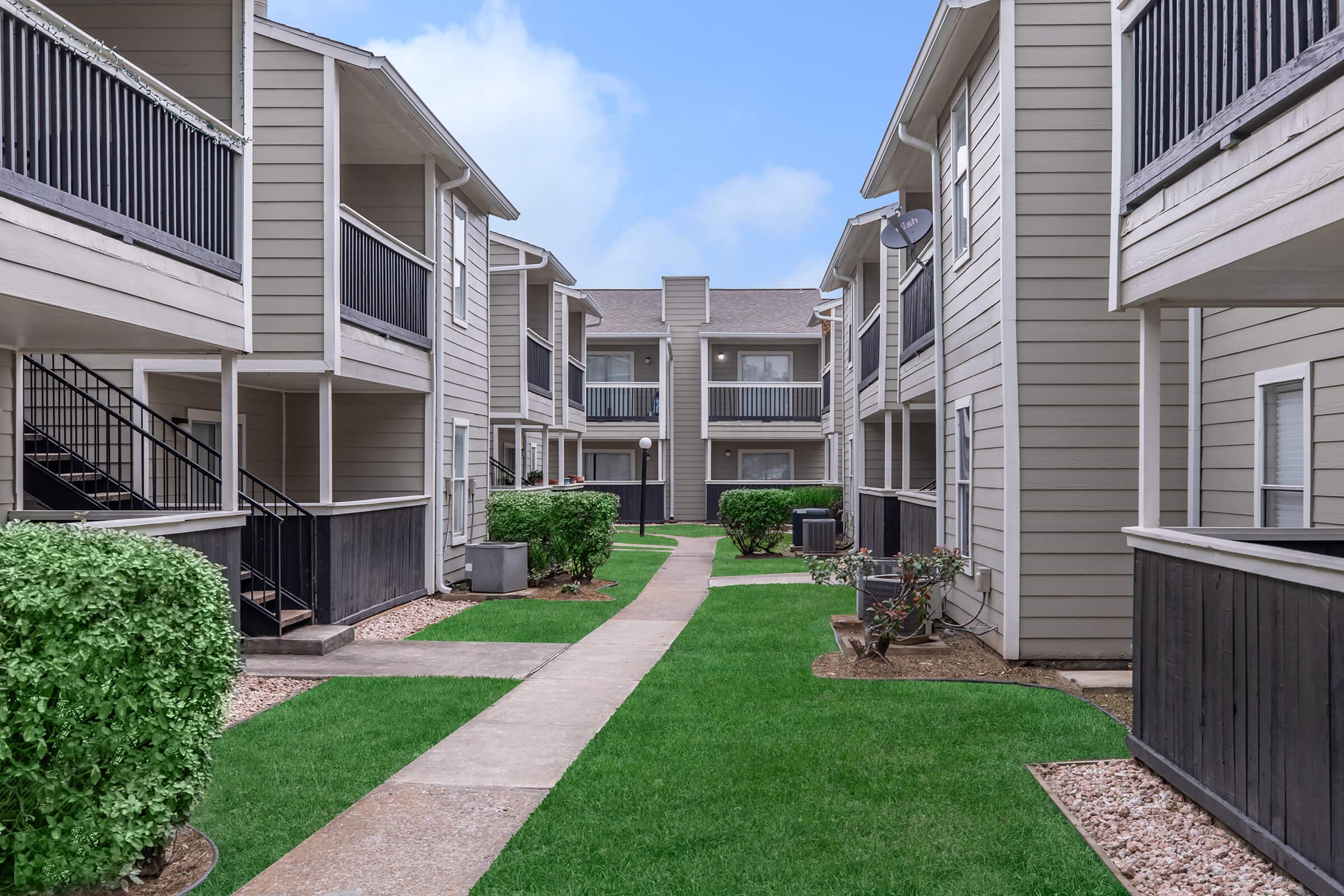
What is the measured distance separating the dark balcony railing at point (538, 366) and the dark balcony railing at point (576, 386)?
3.52 m

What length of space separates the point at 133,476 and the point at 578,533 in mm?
7069

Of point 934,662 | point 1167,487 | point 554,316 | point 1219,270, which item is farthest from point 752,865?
point 554,316

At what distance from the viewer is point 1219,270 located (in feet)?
16.0

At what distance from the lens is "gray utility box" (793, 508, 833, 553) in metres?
23.1

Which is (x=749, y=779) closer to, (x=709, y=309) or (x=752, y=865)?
(x=752, y=865)

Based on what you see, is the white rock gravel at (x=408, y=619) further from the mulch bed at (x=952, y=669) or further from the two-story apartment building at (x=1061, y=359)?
the two-story apartment building at (x=1061, y=359)

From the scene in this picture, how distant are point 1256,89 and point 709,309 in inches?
1344

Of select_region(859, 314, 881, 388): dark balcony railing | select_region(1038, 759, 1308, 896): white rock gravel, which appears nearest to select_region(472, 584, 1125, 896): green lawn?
select_region(1038, 759, 1308, 896): white rock gravel

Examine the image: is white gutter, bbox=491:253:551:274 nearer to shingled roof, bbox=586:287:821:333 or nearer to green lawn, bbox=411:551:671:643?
green lawn, bbox=411:551:671:643

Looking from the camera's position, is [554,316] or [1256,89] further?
[554,316]

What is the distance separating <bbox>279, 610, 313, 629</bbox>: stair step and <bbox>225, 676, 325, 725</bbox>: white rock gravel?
4.36 feet

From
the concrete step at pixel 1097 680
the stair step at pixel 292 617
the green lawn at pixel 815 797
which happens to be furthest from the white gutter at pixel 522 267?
the concrete step at pixel 1097 680

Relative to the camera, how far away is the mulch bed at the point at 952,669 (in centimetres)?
855

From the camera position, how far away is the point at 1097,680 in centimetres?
838
